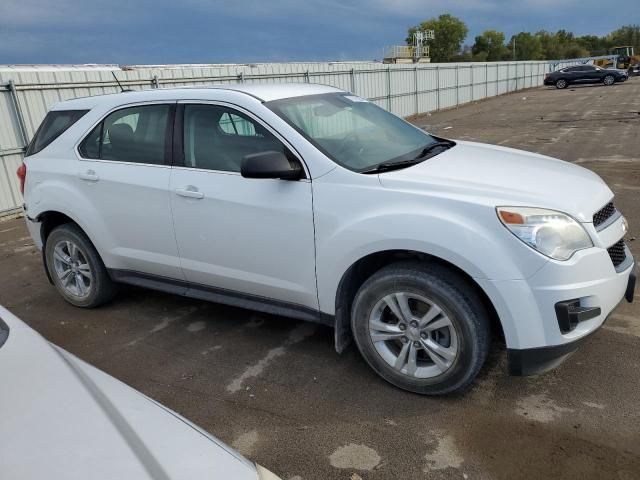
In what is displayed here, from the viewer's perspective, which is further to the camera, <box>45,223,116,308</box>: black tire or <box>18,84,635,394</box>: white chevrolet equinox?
<box>45,223,116,308</box>: black tire

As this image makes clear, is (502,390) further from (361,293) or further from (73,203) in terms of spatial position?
(73,203)

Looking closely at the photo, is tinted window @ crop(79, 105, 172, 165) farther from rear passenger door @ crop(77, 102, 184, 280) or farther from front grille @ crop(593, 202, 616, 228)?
front grille @ crop(593, 202, 616, 228)

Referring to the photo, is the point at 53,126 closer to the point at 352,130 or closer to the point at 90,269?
the point at 90,269

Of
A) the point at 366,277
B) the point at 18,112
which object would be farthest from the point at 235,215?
the point at 18,112

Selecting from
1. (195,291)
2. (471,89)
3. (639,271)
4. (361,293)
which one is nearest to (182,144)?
(195,291)

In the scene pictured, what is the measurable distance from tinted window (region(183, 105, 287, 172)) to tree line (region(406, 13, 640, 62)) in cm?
10731

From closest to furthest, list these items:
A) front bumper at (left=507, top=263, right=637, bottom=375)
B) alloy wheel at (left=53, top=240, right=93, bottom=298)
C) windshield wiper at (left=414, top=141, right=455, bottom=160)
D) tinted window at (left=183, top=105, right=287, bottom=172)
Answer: front bumper at (left=507, top=263, right=637, bottom=375), tinted window at (left=183, top=105, right=287, bottom=172), windshield wiper at (left=414, top=141, right=455, bottom=160), alloy wheel at (left=53, top=240, right=93, bottom=298)

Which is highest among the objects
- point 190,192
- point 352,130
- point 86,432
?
point 352,130

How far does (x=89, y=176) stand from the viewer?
14.0 feet

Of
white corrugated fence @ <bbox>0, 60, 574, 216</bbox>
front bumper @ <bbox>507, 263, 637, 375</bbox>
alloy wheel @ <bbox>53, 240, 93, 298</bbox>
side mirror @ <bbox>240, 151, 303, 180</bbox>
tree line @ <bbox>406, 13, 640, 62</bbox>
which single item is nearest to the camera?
front bumper @ <bbox>507, 263, 637, 375</bbox>

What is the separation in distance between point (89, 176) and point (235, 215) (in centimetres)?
151

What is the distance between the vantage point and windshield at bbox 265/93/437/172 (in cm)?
342

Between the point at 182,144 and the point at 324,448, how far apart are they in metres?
2.27

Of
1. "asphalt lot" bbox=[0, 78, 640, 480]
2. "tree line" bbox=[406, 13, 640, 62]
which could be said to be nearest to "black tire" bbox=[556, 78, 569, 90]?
"asphalt lot" bbox=[0, 78, 640, 480]
